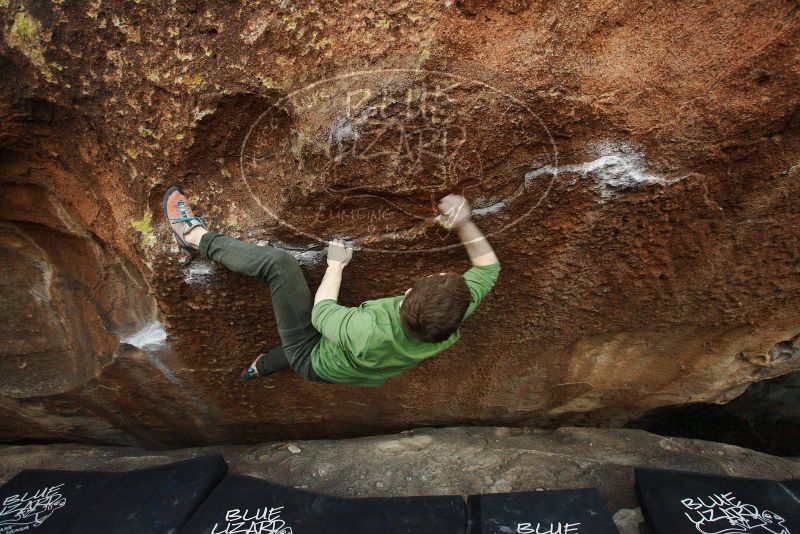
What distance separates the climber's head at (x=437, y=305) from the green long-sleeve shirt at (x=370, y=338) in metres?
0.10

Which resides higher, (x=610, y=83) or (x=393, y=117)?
(x=393, y=117)

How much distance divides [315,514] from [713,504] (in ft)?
5.81

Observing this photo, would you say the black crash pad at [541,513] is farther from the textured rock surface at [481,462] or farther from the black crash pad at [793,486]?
the black crash pad at [793,486]

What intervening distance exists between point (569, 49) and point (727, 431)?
10.4ft

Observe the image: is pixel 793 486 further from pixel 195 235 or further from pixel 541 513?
pixel 195 235

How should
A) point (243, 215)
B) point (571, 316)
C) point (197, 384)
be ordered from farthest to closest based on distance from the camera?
point (197, 384)
point (571, 316)
point (243, 215)

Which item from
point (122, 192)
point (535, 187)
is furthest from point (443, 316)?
point (122, 192)

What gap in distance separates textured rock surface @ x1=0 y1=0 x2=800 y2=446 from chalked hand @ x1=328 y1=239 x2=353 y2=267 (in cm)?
4

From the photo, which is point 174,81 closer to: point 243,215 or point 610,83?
point 243,215

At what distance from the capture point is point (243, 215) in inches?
82.5

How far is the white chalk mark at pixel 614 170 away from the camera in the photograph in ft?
6.15

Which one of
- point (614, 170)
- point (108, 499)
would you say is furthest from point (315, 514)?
point (614, 170)

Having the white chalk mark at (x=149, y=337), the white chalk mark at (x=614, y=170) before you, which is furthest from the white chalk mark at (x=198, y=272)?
the white chalk mark at (x=614, y=170)

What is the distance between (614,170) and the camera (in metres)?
1.90
